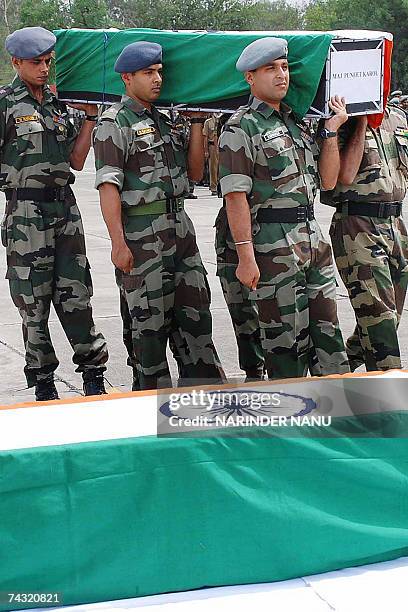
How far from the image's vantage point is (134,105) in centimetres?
489

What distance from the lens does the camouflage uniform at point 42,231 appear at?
5.19m

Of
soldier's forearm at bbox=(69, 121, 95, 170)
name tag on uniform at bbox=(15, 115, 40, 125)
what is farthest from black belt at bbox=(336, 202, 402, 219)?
name tag on uniform at bbox=(15, 115, 40, 125)

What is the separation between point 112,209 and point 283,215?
794 mm

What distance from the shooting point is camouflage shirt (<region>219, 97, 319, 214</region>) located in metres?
4.51

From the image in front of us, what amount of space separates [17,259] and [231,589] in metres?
2.64

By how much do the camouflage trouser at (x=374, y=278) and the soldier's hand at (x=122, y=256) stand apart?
1.05 m

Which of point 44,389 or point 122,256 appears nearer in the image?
point 122,256

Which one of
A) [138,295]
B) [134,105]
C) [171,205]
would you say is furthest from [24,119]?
[138,295]

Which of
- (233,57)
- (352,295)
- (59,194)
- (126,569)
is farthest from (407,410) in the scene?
(59,194)

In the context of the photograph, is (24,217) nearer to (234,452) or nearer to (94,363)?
(94,363)

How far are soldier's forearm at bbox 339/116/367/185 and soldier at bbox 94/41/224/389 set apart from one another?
27.4 inches

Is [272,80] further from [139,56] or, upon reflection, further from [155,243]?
[155,243]

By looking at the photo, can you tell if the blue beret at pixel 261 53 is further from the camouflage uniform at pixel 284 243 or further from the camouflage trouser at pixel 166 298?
the camouflage trouser at pixel 166 298

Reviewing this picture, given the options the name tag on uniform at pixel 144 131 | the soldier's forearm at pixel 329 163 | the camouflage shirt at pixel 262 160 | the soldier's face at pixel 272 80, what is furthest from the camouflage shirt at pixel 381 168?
the name tag on uniform at pixel 144 131
